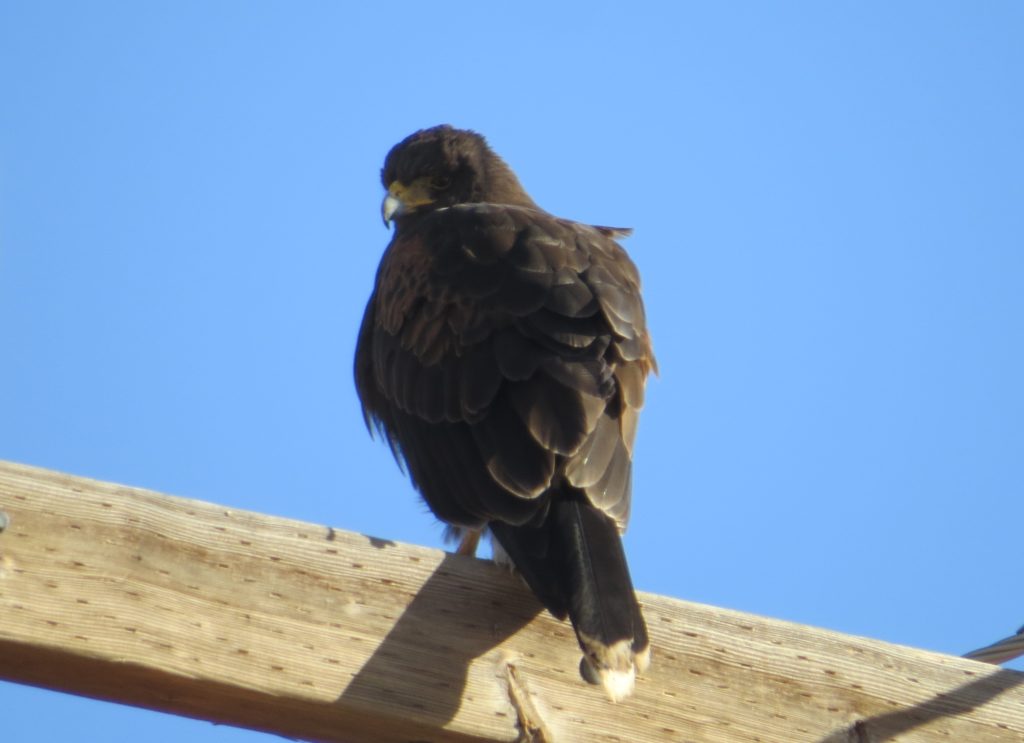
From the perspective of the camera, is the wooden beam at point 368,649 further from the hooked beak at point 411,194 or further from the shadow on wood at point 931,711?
the hooked beak at point 411,194

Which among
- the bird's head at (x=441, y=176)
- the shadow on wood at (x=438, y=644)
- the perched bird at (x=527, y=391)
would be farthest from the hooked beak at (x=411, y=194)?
the shadow on wood at (x=438, y=644)

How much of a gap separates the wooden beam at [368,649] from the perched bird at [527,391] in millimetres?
183

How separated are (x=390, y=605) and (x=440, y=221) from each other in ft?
7.25

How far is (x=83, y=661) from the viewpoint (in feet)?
8.40

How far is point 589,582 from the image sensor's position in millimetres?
2871

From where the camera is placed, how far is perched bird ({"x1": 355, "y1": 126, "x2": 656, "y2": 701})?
2.95 m

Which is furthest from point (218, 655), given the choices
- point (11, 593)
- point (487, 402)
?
point (487, 402)

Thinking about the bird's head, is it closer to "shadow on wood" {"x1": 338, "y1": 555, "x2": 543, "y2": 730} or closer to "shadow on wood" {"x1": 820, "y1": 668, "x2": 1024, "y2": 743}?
"shadow on wood" {"x1": 338, "y1": 555, "x2": 543, "y2": 730}

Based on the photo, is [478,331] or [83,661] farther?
[478,331]

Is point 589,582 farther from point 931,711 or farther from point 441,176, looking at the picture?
point 441,176

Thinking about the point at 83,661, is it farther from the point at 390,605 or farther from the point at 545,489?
the point at 545,489

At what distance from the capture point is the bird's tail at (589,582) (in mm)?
2648

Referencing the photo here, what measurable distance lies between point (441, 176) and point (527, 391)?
9.86 feet

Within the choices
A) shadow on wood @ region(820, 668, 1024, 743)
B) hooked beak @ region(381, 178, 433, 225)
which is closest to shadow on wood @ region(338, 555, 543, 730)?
shadow on wood @ region(820, 668, 1024, 743)
